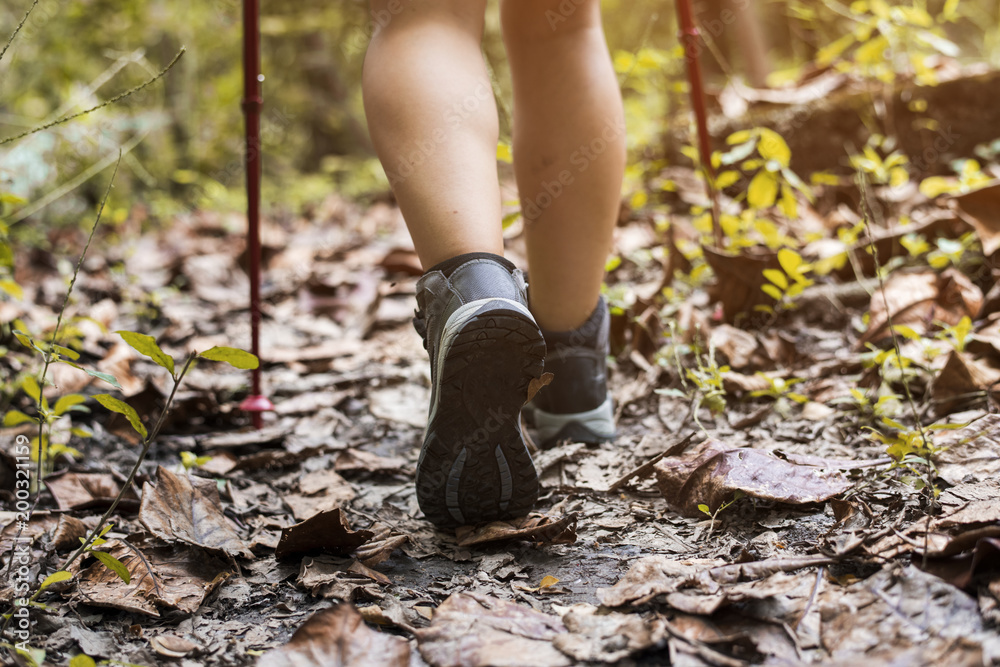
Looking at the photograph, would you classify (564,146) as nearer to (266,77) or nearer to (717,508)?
Answer: (717,508)

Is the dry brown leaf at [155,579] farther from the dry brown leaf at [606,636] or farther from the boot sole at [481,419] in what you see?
the dry brown leaf at [606,636]

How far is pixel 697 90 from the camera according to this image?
6.48 feet

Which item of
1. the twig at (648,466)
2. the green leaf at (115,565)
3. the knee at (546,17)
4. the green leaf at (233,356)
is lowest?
the twig at (648,466)

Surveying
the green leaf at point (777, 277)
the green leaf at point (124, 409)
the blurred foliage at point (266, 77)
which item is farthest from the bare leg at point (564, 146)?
the blurred foliage at point (266, 77)

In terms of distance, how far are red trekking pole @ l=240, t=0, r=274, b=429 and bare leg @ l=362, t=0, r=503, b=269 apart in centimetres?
56

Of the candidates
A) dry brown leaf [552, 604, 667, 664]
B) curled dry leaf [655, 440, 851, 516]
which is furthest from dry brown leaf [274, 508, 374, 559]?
curled dry leaf [655, 440, 851, 516]

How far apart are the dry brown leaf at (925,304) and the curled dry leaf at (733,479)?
25.0 inches

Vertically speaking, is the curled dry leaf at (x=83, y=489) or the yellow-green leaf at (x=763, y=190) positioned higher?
the yellow-green leaf at (x=763, y=190)

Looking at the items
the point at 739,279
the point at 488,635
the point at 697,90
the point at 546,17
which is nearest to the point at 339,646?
the point at 488,635

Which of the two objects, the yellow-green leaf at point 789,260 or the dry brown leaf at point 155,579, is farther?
the yellow-green leaf at point 789,260

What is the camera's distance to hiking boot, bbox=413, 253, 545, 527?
94 cm

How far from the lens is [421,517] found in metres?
1.19

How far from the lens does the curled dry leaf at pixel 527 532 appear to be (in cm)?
103

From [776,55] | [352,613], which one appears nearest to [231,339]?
[352,613]
